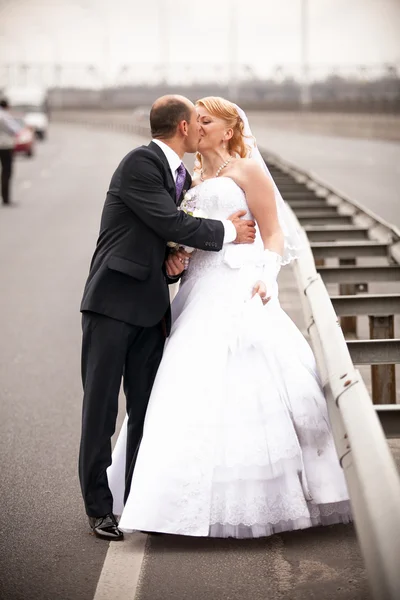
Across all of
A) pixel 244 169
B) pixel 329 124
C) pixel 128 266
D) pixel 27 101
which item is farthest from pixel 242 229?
pixel 27 101

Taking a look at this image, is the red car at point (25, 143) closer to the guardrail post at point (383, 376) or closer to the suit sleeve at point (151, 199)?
the guardrail post at point (383, 376)

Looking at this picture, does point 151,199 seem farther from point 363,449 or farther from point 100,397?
point 363,449

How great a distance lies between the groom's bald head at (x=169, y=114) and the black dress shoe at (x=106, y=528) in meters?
1.81

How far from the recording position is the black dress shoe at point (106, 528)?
543 centimetres

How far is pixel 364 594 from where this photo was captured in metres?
4.53

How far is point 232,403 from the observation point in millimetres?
5414

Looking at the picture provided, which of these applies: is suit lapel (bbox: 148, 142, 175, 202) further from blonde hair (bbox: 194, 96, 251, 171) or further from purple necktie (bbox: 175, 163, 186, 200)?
blonde hair (bbox: 194, 96, 251, 171)

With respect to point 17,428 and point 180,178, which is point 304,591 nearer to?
point 180,178

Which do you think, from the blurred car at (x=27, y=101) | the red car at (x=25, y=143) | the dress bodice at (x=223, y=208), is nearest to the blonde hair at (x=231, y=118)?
the dress bodice at (x=223, y=208)

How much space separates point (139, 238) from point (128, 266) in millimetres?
140

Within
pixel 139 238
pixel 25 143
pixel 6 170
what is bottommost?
pixel 25 143

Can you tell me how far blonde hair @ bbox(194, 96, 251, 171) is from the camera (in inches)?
225

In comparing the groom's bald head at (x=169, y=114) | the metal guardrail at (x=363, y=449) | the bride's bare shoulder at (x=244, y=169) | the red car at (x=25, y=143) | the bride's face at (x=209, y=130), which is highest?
the groom's bald head at (x=169, y=114)

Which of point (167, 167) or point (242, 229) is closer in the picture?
point (167, 167)
